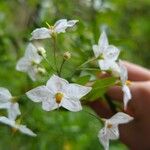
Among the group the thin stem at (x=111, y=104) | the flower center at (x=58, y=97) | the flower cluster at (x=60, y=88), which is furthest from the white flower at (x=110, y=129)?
the thin stem at (x=111, y=104)

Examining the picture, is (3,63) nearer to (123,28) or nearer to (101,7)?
(101,7)

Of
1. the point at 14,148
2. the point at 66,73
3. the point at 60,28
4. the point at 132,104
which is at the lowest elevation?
the point at 14,148

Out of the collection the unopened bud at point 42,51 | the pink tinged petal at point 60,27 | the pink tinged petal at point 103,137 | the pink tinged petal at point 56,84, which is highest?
the pink tinged petal at point 60,27

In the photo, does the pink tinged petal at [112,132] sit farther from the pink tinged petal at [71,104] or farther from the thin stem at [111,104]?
the thin stem at [111,104]

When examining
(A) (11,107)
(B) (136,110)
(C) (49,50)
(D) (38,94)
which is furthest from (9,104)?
(B) (136,110)

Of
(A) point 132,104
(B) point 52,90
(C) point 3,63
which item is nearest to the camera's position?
(B) point 52,90

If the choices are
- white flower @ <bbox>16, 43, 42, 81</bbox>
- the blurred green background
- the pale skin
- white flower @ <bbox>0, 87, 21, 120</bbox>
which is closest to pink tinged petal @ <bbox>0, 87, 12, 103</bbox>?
white flower @ <bbox>0, 87, 21, 120</bbox>

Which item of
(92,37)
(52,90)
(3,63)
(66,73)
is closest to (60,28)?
(52,90)
